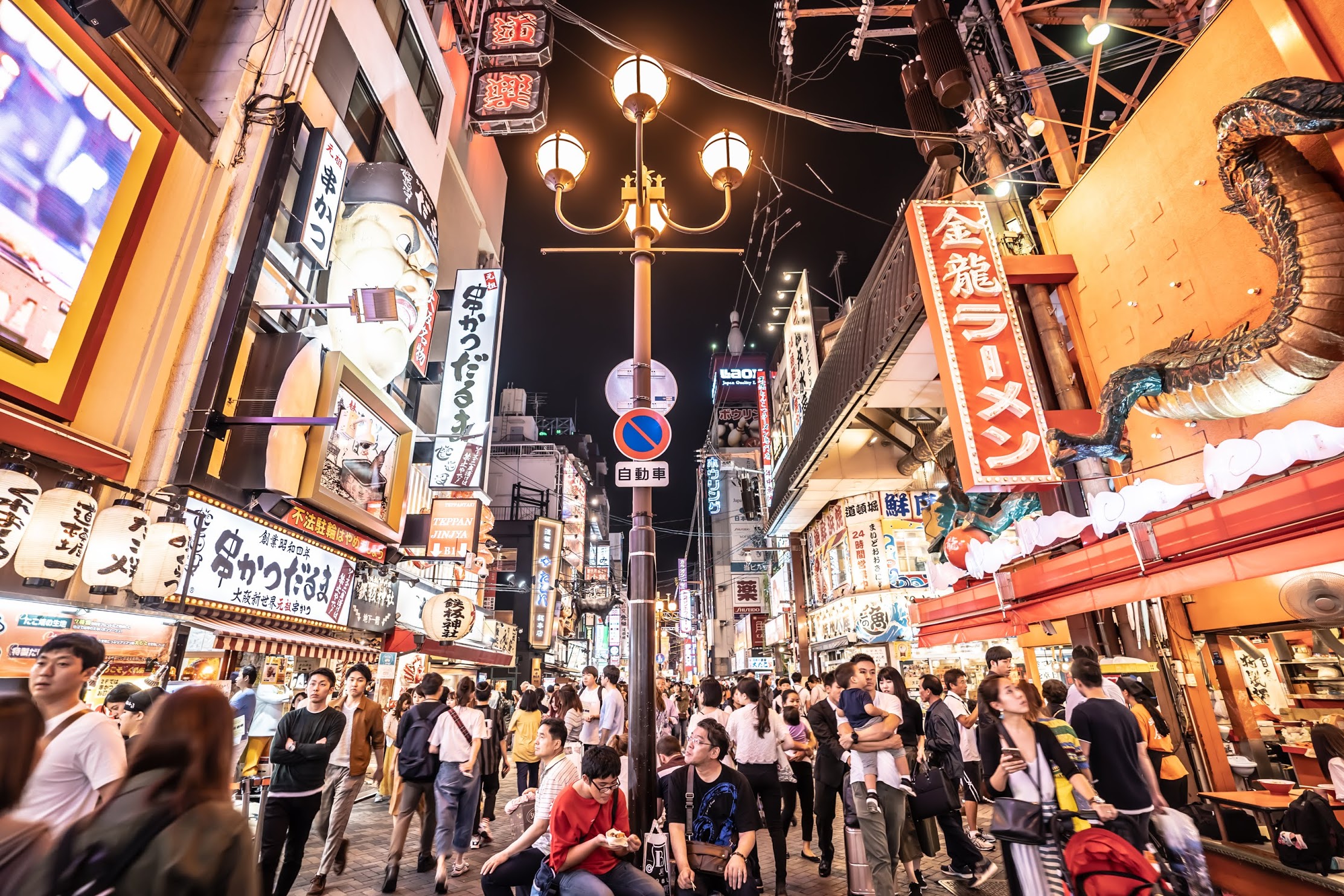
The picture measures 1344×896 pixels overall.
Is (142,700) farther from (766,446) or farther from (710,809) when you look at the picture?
(766,446)

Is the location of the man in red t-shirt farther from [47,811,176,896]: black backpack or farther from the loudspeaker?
the loudspeaker

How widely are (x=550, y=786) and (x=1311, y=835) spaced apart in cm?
694

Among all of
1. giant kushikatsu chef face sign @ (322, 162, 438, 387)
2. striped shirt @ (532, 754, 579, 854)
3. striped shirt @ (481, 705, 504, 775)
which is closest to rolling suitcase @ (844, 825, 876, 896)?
striped shirt @ (532, 754, 579, 854)

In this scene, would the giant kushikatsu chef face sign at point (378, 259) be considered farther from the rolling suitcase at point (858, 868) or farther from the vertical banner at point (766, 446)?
the vertical banner at point (766, 446)

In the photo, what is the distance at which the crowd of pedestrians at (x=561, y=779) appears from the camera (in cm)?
193

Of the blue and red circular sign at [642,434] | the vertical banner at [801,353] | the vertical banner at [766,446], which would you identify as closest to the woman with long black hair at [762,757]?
the blue and red circular sign at [642,434]

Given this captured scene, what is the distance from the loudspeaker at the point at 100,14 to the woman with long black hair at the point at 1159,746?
43.2 ft

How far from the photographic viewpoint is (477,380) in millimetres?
13773

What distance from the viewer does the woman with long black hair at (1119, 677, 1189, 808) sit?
6938 millimetres

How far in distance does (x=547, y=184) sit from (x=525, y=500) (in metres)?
36.0

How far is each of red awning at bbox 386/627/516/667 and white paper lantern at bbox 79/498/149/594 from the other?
25.9 ft

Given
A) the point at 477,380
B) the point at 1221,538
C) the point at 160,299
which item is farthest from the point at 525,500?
the point at 1221,538

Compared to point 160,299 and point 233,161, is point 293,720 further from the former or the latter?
point 233,161

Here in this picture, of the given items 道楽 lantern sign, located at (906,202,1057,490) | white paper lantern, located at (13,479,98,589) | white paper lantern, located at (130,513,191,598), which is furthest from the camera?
道楽 lantern sign, located at (906,202,1057,490)
